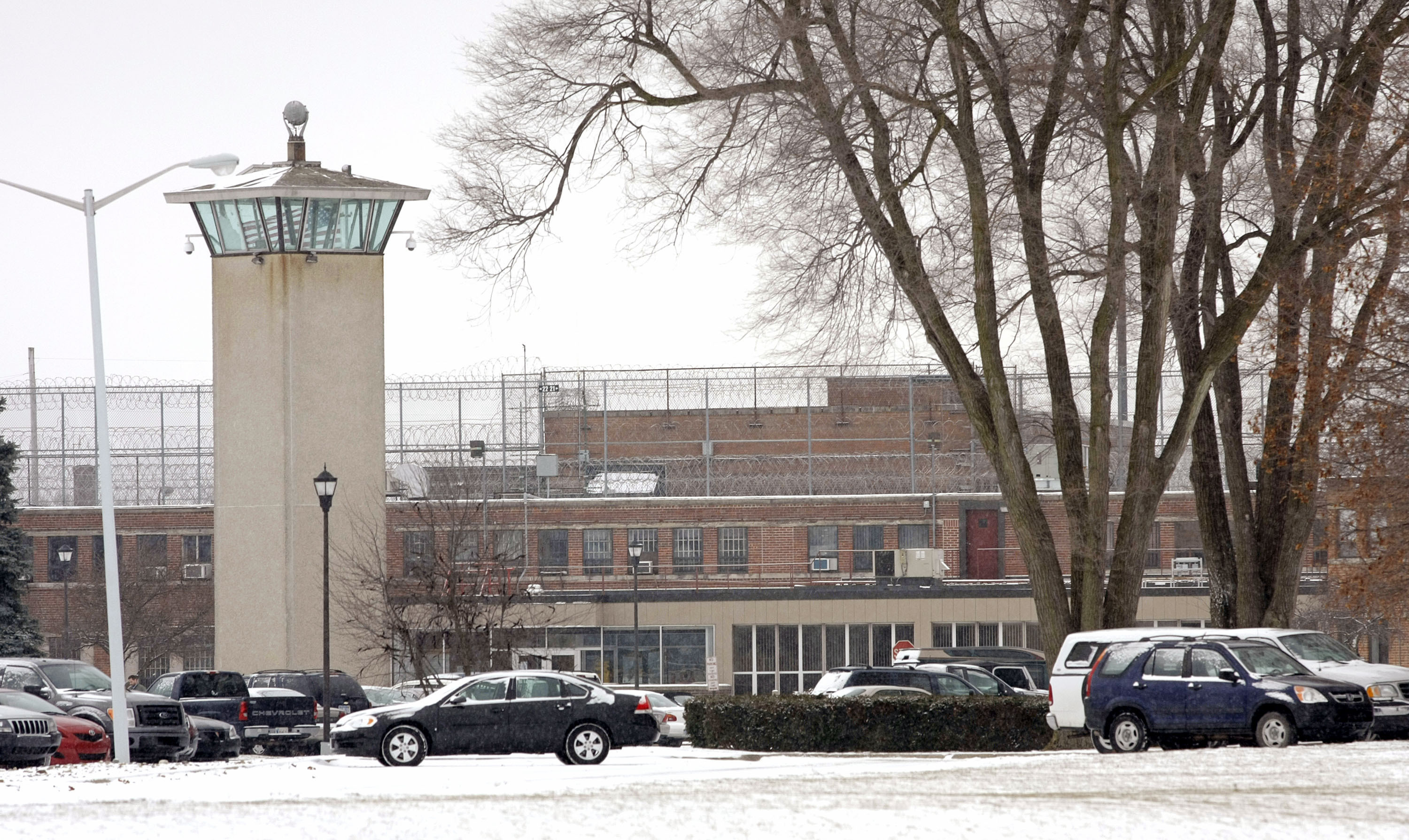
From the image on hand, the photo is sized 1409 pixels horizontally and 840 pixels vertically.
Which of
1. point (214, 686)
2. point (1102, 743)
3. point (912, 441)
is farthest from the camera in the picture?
point (912, 441)

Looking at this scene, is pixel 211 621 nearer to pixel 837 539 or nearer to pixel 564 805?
pixel 837 539

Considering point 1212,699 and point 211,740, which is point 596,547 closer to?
point 211,740

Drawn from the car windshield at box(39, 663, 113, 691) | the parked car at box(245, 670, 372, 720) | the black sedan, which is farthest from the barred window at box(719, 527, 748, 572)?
the black sedan

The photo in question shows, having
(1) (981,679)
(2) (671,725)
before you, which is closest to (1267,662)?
(1) (981,679)

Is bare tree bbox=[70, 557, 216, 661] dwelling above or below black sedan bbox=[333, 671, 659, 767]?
below

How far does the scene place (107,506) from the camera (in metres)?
23.3

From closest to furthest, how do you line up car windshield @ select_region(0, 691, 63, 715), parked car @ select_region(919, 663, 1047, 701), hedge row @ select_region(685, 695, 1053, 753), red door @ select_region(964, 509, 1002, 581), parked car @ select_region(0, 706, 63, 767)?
1. parked car @ select_region(0, 706, 63, 767)
2. car windshield @ select_region(0, 691, 63, 715)
3. hedge row @ select_region(685, 695, 1053, 753)
4. parked car @ select_region(919, 663, 1047, 701)
5. red door @ select_region(964, 509, 1002, 581)

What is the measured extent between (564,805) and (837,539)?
44.3m

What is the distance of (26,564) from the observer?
42625 mm

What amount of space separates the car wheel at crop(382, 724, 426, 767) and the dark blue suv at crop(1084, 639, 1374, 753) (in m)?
8.68

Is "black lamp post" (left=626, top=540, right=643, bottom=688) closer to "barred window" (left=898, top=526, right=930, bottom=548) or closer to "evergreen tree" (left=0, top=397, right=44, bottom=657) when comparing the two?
"barred window" (left=898, top=526, right=930, bottom=548)

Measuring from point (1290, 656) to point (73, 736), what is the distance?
625 inches

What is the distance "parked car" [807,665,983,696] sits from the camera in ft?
87.7

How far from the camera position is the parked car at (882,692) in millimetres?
24438
